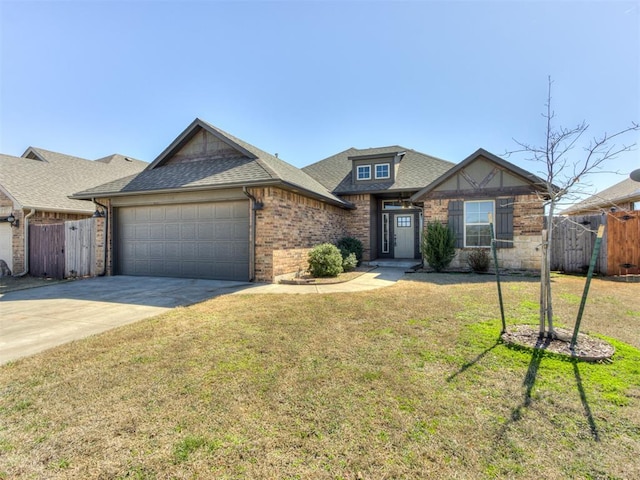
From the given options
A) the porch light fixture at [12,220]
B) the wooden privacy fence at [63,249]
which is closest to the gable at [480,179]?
the wooden privacy fence at [63,249]

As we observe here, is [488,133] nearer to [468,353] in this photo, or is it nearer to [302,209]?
[302,209]

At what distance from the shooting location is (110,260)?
438 inches

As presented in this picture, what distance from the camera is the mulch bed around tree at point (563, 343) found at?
11.6 feet

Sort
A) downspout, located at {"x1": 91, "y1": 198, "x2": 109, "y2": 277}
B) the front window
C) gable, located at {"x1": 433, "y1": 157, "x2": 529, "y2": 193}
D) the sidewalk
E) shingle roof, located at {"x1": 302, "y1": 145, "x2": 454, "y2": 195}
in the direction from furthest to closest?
shingle roof, located at {"x1": 302, "y1": 145, "x2": 454, "y2": 195}, the front window, downspout, located at {"x1": 91, "y1": 198, "x2": 109, "y2": 277}, gable, located at {"x1": 433, "y1": 157, "x2": 529, "y2": 193}, the sidewalk

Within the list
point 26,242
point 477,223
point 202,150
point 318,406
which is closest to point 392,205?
point 477,223

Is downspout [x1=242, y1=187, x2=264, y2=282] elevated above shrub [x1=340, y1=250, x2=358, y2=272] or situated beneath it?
elevated above

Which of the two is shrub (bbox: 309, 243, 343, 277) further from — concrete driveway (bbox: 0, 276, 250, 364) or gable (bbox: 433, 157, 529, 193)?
gable (bbox: 433, 157, 529, 193)

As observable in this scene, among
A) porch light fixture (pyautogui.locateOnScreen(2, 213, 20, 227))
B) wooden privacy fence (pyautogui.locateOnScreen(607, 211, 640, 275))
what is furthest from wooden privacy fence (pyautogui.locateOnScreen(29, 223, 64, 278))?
wooden privacy fence (pyautogui.locateOnScreen(607, 211, 640, 275))

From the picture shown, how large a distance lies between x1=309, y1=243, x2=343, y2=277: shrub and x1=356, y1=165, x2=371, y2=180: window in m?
6.48

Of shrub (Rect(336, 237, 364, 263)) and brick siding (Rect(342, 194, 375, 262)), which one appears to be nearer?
shrub (Rect(336, 237, 364, 263))

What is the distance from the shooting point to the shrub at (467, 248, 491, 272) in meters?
10.7

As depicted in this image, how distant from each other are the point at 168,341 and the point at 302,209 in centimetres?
713

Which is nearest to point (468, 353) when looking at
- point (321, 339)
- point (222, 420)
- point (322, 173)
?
point (321, 339)

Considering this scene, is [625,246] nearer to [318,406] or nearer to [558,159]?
[558,159]
